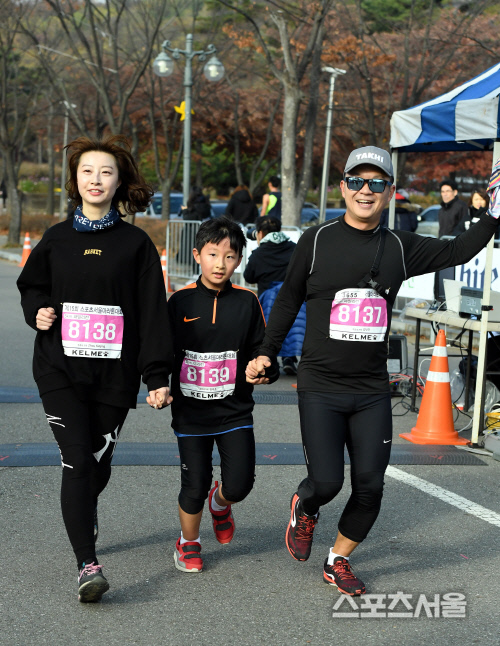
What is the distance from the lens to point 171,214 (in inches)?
1348

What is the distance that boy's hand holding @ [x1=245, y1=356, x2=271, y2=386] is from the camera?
3973mm

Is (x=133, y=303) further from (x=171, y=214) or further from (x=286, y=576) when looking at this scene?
(x=171, y=214)

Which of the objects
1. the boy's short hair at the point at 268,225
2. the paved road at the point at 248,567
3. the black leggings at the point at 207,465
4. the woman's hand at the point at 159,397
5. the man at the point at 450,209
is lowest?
the paved road at the point at 248,567

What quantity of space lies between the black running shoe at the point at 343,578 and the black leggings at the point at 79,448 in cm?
105

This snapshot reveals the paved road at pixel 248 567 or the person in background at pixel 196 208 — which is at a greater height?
the person in background at pixel 196 208

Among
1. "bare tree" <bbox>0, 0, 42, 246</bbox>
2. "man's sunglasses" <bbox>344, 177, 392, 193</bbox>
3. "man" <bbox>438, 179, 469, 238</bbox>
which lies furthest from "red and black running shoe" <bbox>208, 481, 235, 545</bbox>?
"bare tree" <bbox>0, 0, 42, 246</bbox>

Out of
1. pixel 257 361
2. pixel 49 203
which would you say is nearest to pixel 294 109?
pixel 257 361

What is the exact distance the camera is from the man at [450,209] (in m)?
13.8

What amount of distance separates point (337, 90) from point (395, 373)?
21086 millimetres

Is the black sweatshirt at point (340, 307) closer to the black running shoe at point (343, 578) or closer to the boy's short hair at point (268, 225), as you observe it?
the black running shoe at point (343, 578)

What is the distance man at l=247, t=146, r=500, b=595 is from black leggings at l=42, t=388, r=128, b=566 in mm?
694

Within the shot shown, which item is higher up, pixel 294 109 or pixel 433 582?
pixel 294 109

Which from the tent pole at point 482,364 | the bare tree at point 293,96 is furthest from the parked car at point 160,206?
the tent pole at point 482,364

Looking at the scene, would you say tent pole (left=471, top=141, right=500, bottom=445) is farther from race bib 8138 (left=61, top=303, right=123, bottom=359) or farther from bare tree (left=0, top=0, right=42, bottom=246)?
bare tree (left=0, top=0, right=42, bottom=246)
